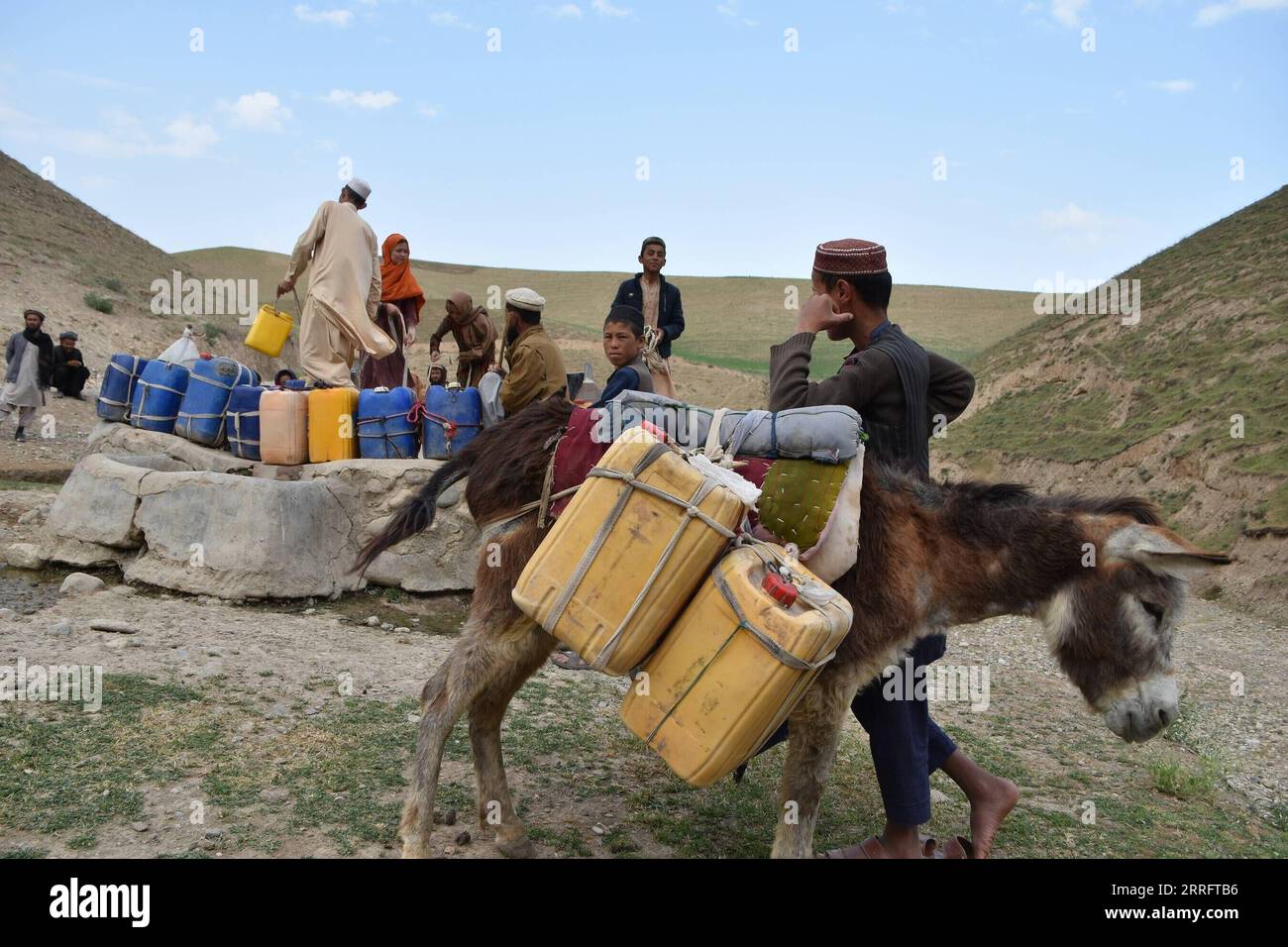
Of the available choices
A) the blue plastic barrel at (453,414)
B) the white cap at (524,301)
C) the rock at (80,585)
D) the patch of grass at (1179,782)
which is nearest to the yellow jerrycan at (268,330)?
the blue plastic barrel at (453,414)

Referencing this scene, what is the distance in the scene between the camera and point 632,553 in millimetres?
3250

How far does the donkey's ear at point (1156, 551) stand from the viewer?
10.7ft

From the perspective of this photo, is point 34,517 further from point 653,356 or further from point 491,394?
point 653,356

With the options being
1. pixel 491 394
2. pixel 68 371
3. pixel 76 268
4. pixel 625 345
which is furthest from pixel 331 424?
pixel 76 268

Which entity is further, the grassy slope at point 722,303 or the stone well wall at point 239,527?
the grassy slope at point 722,303

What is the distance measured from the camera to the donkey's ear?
10.7ft

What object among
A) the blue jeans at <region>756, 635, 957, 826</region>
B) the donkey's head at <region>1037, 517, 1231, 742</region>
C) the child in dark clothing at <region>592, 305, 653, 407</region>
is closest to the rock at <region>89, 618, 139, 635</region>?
the child in dark clothing at <region>592, 305, 653, 407</region>

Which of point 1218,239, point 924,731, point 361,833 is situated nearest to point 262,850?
point 361,833

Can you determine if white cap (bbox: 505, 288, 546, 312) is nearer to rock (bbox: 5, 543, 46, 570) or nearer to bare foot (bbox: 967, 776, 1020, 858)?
rock (bbox: 5, 543, 46, 570)

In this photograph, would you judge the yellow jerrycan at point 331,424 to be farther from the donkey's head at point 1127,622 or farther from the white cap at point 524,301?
the donkey's head at point 1127,622

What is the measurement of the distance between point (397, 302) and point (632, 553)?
25.2 ft

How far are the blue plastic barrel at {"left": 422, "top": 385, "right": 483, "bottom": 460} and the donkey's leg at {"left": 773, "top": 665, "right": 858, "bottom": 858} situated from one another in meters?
5.21

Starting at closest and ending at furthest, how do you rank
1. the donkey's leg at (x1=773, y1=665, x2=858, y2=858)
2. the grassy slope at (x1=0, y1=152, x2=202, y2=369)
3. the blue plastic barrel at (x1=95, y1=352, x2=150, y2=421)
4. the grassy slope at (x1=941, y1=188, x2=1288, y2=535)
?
the donkey's leg at (x1=773, y1=665, x2=858, y2=858) → the blue plastic barrel at (x1=95, y1=352, x2=150, y2=421) → the grassy slope at (x1=941, y1=188, x2=1288, y2=535) → the grassy slope at (x1=0, y1=152, x2=202, y2=369)

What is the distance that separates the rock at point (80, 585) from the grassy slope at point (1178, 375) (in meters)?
14.2
